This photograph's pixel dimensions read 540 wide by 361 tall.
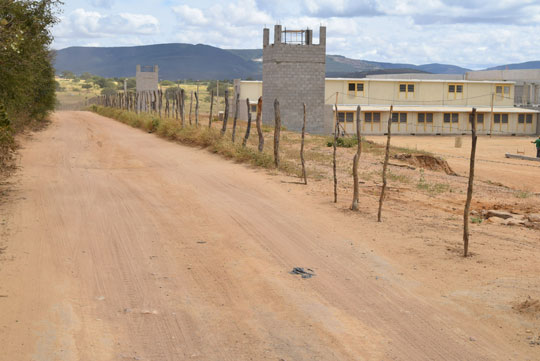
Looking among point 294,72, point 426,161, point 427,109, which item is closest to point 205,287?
point 426,161

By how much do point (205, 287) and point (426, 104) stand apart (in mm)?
45771

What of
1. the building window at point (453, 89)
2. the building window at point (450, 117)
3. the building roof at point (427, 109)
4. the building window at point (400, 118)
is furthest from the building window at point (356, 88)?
the building window at point (453, 89)

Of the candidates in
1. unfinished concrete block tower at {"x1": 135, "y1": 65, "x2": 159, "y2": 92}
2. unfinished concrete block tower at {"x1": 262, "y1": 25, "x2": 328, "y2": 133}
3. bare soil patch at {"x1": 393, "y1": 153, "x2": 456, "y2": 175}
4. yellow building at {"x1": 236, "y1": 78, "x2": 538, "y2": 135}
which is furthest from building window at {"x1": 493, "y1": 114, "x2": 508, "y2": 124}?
unfinished concrete block tower at {"x1": 135, "y1": 65, "x2": 159, "y2": 92}

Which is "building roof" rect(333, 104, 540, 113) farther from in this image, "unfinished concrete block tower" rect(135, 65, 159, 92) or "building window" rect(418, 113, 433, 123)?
"unfinished concrete block tower" rect(135, 65, 159, 92)

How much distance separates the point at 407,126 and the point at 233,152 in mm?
31856

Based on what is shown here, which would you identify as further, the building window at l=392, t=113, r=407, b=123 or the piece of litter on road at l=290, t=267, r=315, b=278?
the building window at l=392, t=113, r=407, b=123

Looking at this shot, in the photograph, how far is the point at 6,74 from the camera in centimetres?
1422

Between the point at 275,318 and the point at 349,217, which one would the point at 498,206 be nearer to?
the point at 349,217

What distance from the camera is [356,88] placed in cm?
4947

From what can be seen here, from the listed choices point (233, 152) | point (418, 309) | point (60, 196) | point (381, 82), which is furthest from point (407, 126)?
point (418, 309)

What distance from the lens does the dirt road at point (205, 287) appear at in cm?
566

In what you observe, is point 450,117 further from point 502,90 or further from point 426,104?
point 502,90

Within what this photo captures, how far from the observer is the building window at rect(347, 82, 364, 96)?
49.4 m

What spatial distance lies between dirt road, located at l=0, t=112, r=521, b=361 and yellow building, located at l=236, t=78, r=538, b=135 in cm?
3626
